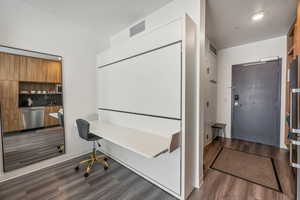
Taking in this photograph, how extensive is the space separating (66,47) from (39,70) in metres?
0.70

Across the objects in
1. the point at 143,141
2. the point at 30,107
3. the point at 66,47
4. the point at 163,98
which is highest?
the point at 66,47

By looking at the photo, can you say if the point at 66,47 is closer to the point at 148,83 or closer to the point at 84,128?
the point at 84,128

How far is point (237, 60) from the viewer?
372 cm

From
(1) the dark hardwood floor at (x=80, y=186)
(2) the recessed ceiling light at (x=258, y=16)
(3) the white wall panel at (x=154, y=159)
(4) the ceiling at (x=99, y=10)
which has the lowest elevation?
(1) the dark hardwood floor at (x=80, y=186)

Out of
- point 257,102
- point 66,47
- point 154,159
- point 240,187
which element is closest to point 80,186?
point 154,159

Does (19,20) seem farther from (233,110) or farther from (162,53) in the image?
(233,110)

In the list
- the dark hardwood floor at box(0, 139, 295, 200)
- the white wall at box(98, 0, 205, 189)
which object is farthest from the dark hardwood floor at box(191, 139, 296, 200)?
the white wall at box(98, 0, 205, 189)

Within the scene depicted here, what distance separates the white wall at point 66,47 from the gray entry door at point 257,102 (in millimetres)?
4075

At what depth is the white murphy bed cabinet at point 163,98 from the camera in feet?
5.19

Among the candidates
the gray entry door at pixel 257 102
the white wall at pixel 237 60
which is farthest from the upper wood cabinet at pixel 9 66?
the gray entry door at pixel 257 102

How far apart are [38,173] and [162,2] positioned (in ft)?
12.1

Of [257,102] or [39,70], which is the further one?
[257,102]

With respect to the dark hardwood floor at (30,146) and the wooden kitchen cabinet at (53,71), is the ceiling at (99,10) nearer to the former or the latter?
the wooden kitchen cabinet at (53,71)

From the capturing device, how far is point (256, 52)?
3434 millimetres
